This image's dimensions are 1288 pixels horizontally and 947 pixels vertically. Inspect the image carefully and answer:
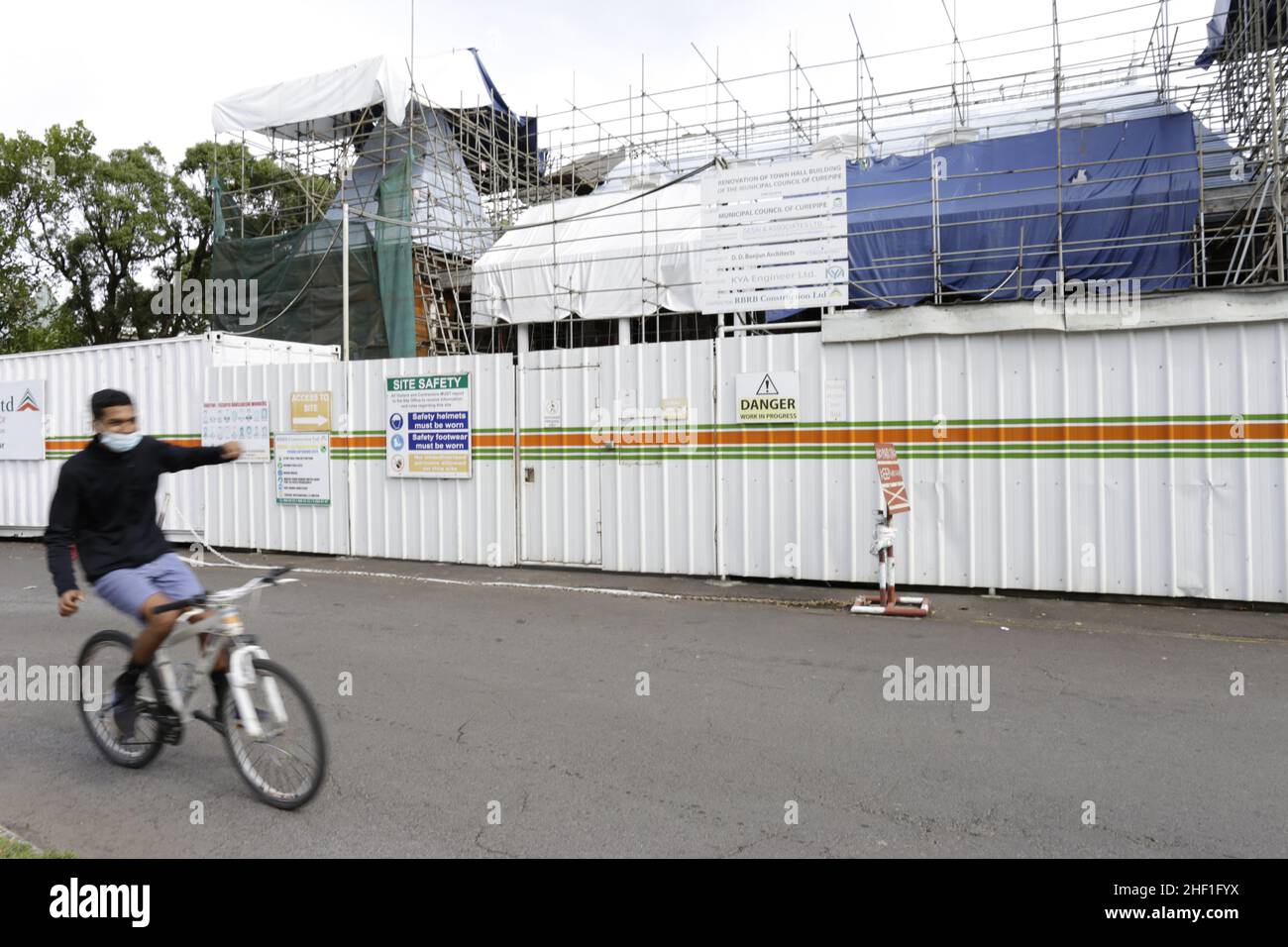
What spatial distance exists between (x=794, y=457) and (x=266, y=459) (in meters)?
8.01

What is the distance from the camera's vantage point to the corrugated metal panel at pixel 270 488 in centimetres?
1341

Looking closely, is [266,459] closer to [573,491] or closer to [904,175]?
[573,491]

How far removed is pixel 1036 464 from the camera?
963 centimetres

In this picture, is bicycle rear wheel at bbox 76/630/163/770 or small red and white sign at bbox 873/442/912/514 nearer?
bicycle rear wheel at bbox 76/630/163/770

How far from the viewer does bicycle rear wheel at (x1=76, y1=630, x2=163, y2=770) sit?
4934 millimetres

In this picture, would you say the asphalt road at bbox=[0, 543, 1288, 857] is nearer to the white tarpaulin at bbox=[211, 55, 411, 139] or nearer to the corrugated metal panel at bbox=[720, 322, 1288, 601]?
the corrugated metal panel at bbox=[720, 322, 1288, 601]

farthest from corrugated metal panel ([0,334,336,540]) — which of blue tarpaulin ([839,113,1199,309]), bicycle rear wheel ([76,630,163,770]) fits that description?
blue tarpaulin ([839,113,1199,309])

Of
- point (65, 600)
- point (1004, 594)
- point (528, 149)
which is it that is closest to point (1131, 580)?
point (1004, 594)

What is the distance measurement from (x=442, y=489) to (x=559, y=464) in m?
1.85

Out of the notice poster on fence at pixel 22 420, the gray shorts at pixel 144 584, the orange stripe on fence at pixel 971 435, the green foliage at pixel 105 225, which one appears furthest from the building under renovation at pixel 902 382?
the green foliage at pixel 105 225

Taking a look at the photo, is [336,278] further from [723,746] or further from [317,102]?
[723,746]

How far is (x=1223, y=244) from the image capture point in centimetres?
1666

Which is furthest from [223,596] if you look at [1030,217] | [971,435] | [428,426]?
[1030,217]

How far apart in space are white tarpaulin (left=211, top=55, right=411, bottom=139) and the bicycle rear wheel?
820 inches
